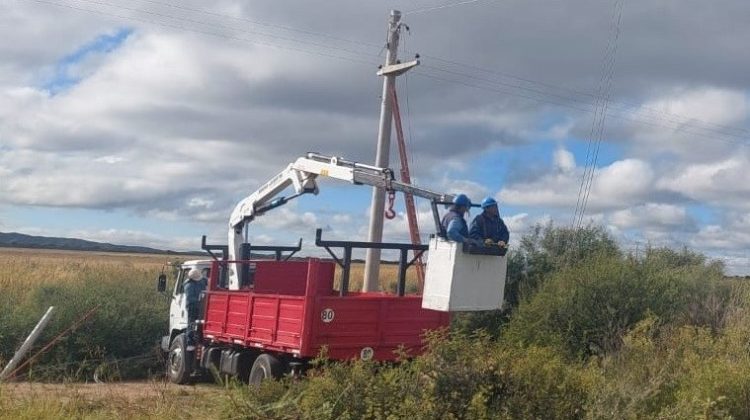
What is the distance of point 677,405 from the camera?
9734 mm

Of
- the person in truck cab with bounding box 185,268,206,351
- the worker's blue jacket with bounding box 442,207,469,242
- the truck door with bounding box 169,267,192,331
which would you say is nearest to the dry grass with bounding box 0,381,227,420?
the worker's blue jacket with bounding box 442,207,469,242

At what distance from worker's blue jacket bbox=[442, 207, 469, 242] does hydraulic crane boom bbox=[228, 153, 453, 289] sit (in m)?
0.41

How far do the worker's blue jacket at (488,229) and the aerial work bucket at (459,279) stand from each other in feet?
1.37

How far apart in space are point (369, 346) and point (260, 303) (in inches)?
82.9

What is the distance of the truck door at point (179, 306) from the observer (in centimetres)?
2006

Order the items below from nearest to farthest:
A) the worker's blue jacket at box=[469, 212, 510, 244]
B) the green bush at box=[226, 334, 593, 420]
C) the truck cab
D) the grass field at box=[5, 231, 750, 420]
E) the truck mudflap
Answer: the green bush at box=[226, 334, 593, 420]
the grass field at box=[5, 231, 750, 420]
the worker's blue jacket at box=[469, 212, 510, 244]
the truck cab
the truck mudflap

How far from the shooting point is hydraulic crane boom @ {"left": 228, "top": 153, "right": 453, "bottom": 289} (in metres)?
15.6

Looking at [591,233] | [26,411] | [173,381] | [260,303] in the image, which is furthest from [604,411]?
[591,233]

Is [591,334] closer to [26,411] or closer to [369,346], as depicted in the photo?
[369,346]

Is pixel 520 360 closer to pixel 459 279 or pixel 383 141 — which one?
pixel 459 279

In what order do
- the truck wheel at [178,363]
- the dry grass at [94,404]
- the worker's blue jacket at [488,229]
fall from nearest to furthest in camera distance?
the dry grass at [94,404], the worker's blue jacket at [488,229], the truck wheel at [178,363]

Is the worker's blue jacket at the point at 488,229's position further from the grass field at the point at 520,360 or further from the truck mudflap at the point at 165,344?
the truck mudflap at the point at 165,344

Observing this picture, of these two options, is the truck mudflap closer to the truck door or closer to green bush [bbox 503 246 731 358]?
the truck door

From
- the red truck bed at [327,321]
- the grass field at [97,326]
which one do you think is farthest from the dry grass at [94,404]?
the red truck bed at [327,321]
